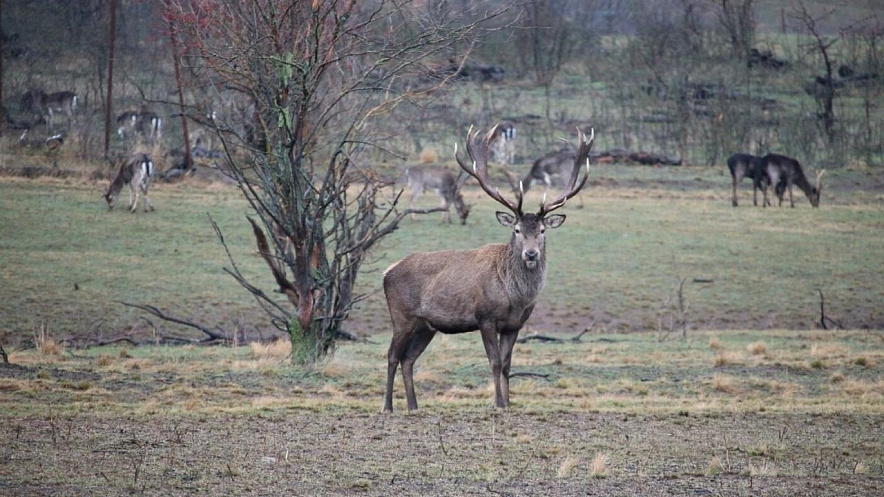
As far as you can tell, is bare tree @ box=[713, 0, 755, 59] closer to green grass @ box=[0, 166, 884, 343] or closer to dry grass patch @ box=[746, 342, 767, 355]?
green grass @ box=[0, 166, 884, 343]

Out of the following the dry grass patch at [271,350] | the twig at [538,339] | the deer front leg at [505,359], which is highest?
the deer front leg at [505,359]

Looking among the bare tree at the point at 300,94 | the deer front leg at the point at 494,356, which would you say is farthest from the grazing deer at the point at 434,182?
the deer front leg at the point at 494,356

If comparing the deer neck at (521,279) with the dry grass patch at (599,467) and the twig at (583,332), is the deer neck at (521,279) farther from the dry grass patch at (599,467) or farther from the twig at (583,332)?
the twig at (583,332)

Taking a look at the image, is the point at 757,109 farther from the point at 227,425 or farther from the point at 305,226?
the point at 227,425

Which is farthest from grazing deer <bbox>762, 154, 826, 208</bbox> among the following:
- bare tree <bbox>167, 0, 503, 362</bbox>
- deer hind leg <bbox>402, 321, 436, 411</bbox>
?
deer hind leg <bbox>402, 321, 436, 411</bbox>

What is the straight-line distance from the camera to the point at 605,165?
3922 centimetres

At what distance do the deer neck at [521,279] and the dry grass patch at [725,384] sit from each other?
11.4ft

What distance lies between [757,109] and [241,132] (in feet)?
120

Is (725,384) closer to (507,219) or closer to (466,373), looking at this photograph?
(466,373)

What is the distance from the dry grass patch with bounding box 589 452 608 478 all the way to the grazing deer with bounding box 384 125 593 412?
2.32m

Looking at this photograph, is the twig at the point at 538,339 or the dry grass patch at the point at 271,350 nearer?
the dry grass patch at the point at 271,350

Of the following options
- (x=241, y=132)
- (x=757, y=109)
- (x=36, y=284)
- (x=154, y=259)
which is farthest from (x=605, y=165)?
(x=241, y=132)

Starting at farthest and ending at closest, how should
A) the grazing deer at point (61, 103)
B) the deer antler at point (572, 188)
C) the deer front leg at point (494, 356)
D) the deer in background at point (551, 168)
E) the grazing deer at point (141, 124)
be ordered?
the grazing deer at point (141, 124) → the grazing deer at point (61, 103) → the deer in background at point (551, 168) → the deer antler at point (572, 188) → the deer front leg at point (494, 356)

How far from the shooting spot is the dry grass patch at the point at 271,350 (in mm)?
15734
